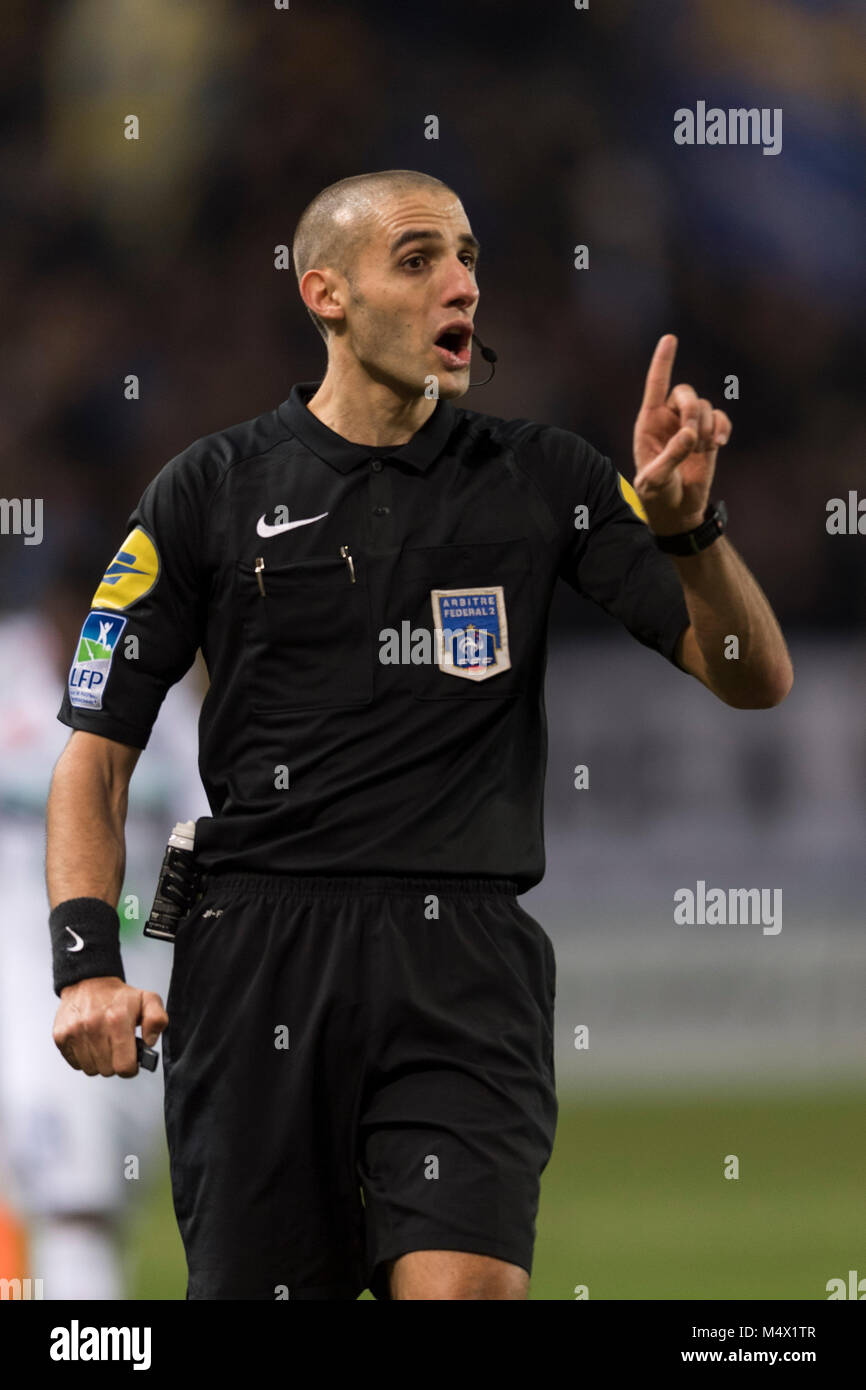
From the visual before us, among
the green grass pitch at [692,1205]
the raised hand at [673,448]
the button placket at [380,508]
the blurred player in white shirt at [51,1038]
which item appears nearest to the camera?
the raised hand at [673,448]

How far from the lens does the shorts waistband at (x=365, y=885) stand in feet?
10.3

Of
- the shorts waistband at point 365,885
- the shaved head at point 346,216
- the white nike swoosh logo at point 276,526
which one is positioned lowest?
the shorts waistband at point 365,885

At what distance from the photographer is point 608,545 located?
10.8ft

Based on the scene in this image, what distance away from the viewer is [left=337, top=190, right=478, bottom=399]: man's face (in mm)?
3373

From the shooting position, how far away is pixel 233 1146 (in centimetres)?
316

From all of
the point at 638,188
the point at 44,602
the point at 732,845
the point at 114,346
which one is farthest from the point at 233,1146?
the point at 638,188

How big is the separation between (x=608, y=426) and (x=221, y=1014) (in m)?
6.73

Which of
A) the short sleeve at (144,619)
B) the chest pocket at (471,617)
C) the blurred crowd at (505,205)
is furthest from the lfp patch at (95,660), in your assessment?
the blurred crowd at (505,205)

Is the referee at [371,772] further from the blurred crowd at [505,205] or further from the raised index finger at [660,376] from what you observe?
the blurred crowd at [505,205]

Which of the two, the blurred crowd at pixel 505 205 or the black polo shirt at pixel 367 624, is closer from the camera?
the black polo shirt at pixel 367 624

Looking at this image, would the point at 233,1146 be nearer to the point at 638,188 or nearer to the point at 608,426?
the point at 608,426

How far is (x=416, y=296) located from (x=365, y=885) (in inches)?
37.8

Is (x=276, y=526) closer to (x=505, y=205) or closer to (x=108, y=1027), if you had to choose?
(x=108, y=1027)

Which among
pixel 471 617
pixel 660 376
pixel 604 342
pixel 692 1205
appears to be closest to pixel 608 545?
pixel 471 617
